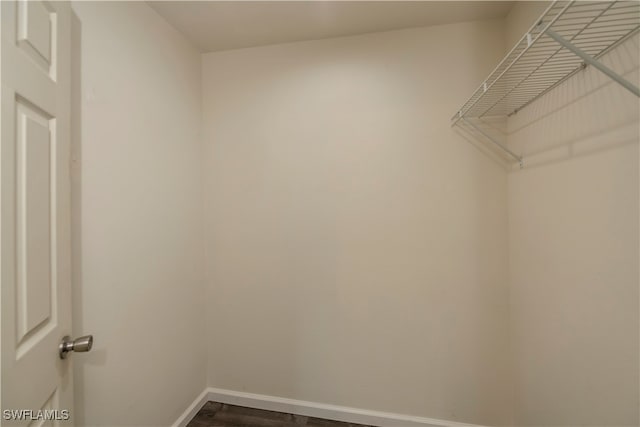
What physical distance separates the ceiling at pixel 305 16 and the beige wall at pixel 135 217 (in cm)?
20

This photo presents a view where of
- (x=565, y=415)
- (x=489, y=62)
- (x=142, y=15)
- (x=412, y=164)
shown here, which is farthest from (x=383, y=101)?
(x=565, y=415)

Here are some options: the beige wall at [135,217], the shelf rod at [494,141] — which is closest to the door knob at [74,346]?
the beige wall at [135,217]

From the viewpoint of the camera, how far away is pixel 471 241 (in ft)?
5.22

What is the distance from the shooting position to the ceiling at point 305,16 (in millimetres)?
1441

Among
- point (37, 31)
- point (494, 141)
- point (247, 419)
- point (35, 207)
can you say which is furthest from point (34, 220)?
point (494, 141)

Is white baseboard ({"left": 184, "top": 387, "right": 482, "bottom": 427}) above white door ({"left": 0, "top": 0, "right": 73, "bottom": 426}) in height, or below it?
below

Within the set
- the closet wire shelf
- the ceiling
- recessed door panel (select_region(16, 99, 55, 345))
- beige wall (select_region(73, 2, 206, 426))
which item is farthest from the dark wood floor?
the ceiling

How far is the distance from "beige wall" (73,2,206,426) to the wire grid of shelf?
1585mm

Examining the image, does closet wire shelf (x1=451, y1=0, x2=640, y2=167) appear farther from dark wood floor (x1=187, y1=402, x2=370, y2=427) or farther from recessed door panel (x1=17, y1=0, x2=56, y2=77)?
dark wood floor (x1=187, y1=402, x2=370, y2=427)

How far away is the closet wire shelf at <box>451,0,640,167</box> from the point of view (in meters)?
0.70

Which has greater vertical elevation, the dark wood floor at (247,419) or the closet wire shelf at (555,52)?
the closet wire shelf at (555,52)

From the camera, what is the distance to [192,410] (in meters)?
1.76

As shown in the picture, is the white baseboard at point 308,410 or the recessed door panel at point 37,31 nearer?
the recessed door panel at point 37,31

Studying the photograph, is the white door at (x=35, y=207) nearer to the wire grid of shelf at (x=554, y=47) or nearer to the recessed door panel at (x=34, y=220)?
the recessed door panel at (x=34, y=220)
